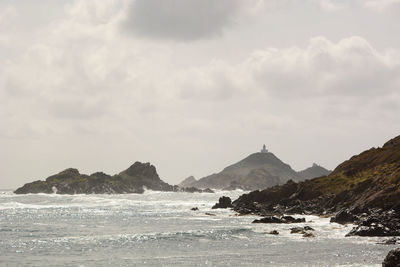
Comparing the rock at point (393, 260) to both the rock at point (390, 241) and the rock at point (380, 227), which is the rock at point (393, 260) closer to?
the rock at point (390, 241)

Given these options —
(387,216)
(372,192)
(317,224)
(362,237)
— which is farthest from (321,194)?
(362,237)

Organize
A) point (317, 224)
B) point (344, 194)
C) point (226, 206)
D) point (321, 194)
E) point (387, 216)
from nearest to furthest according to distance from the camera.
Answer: point (387, 216) → point (317, 224) → point (344, 194) → point (321, 194) → point (226, 206)

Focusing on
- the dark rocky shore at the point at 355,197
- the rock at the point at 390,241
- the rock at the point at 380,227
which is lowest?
the rock at the point at 390,241

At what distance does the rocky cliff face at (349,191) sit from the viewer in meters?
92.8

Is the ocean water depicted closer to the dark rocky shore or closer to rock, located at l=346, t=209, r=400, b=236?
rock, located at l=346, t=209, r=400, b=236

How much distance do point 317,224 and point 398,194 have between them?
1478 cm

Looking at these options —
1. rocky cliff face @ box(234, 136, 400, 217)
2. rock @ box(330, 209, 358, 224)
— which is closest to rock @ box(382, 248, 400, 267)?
rocky cliff face @ box(234, 136, 400, 217)

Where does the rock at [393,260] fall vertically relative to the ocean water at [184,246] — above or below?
above

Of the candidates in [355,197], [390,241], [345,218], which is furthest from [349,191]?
[390,241]

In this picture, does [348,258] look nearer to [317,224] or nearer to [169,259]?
[169,259]

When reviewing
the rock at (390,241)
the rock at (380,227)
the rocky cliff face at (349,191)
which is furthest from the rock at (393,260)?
the rocky cliff face at (349,191)

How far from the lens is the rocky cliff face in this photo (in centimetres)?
9281

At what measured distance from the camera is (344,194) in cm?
11294

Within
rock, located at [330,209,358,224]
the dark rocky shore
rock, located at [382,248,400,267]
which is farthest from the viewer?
rock, located at [330,209,358,224]
